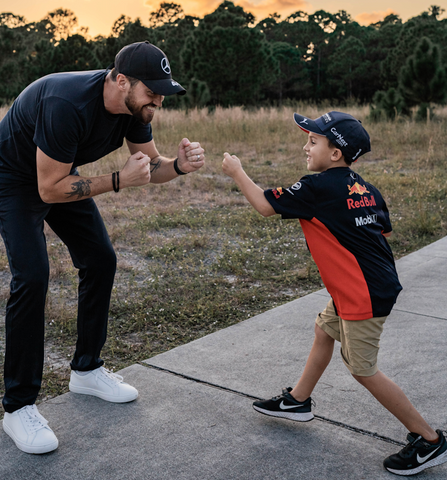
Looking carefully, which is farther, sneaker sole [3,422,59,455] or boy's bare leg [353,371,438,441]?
sneaker sole [3,422,59,455]

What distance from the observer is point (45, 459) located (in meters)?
2.42

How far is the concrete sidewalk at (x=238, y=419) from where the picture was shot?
2.32m

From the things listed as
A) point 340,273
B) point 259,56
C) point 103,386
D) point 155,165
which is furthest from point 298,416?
point 259,56

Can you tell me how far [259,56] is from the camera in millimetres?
29172

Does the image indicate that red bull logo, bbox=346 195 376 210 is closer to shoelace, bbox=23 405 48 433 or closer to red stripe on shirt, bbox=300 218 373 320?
red stripe on shirt, bbox=300 218 373 320

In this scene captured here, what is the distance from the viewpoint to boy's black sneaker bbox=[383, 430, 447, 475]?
88.6 inches

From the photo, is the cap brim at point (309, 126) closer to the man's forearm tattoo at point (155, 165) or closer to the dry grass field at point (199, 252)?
the man's forearm tattoo at point (155, 165)

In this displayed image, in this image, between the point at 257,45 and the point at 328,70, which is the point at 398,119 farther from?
the point at 328,70

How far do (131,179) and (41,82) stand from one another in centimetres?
65

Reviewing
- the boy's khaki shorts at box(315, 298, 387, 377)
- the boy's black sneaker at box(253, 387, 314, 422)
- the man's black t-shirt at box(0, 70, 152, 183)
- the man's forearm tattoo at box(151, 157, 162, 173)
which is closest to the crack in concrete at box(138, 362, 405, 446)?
the boy's black sneaker at box(253, 387, 314, 422)

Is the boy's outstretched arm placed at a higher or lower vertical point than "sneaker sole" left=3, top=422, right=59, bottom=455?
higher

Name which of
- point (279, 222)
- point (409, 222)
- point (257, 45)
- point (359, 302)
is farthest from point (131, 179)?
point (257, 45)

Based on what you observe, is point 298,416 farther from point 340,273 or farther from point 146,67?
point 146,67

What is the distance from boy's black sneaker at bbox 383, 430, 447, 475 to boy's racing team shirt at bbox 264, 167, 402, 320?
1.83ft
